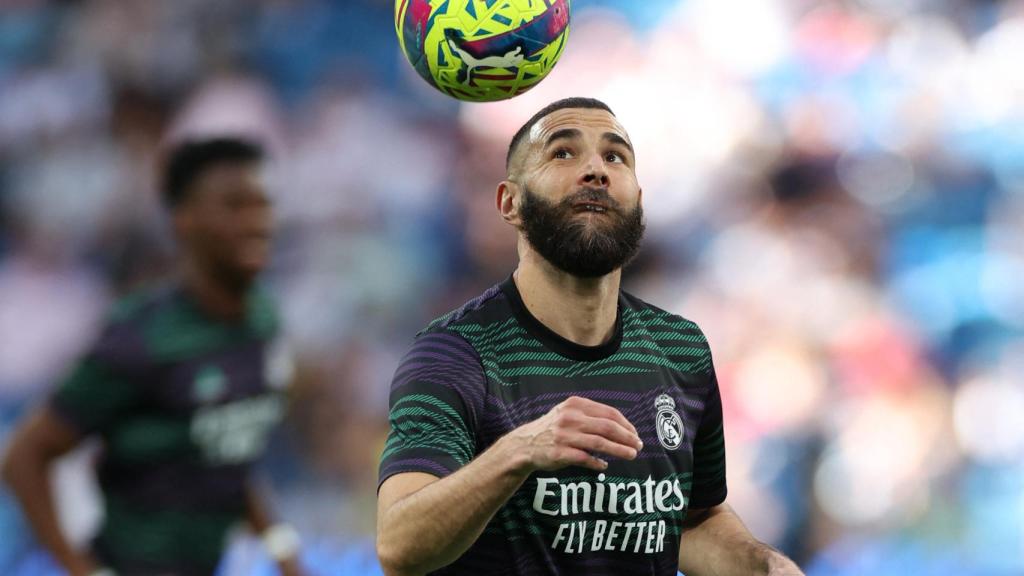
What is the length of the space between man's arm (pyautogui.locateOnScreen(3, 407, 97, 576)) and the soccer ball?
6.40 feet

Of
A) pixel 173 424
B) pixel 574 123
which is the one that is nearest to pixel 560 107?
pixel 574 123

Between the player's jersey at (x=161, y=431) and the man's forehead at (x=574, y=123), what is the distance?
1976 millimetres

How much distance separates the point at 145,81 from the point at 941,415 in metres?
5.97

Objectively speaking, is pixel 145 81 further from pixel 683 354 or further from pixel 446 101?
pixel 683 354

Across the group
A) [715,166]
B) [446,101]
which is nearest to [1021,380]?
[715,166]

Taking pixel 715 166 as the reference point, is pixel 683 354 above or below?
below

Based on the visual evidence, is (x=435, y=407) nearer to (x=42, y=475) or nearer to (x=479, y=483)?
(x=479, y=483)

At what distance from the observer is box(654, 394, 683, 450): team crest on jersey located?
322 cm

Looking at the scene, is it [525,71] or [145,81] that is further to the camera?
[145,81]

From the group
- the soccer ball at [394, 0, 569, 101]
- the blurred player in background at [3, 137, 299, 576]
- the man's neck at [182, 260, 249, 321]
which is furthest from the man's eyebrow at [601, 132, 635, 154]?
the man's neck at [182, 260, 249, 321]

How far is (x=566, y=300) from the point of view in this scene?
3.24 m

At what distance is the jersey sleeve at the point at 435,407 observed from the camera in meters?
2.81

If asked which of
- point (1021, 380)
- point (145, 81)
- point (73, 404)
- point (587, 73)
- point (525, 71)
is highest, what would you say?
point (587, 73)

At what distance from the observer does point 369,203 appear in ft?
28.6
